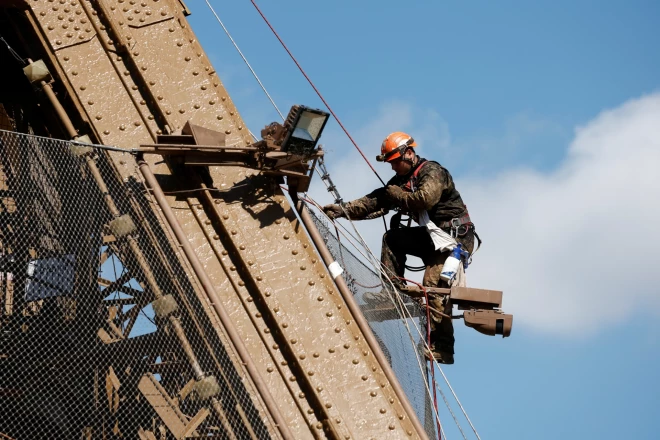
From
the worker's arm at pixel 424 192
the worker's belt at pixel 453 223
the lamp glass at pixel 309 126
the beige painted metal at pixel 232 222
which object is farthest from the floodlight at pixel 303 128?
the worker's belt at pixel 453 223

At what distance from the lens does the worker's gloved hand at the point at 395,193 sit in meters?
13.1

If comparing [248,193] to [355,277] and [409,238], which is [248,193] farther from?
[409,238]

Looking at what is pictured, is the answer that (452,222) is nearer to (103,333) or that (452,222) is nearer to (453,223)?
(453,223)

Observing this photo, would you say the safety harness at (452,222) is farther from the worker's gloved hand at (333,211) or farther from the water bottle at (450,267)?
the worker's gloved hand at (333,211)

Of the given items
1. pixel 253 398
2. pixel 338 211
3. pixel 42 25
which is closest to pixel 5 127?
pixel 42 25

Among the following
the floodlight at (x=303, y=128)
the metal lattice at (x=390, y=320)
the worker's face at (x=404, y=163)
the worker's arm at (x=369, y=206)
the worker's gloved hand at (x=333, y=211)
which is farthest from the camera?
the worker's face at (x=404, y=163)

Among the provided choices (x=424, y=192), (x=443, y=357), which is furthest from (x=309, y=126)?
(x=443, y=357)

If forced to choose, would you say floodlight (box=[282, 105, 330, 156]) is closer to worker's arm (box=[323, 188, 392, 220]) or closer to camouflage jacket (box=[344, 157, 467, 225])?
worker's arm (box=[323, 188, 392, 220])

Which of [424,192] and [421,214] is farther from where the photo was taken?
[421,214]

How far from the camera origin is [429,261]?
13406 mm

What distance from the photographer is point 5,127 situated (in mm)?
14117

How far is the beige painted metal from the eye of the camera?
935 cm

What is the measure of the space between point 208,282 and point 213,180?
1.23 m

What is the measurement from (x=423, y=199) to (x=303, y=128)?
11.0ft
